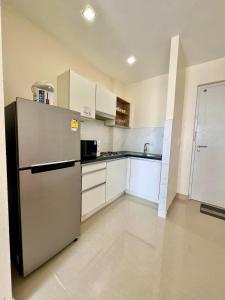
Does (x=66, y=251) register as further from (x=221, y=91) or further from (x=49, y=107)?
(x=221, y=91)

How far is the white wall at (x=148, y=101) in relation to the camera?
2.93 m

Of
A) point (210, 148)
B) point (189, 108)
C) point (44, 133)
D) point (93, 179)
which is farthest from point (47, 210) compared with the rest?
point (189, 108)

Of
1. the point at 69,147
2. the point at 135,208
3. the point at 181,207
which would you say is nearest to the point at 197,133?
the point at 181,207

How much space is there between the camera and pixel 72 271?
124cm

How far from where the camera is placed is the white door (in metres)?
2.44

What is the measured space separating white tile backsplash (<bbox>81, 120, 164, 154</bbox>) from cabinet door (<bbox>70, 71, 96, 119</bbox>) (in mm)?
424

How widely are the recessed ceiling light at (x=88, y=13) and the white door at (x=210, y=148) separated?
217 cm

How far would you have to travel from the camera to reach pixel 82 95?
2.02 metres

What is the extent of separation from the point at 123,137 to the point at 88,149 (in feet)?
5.32

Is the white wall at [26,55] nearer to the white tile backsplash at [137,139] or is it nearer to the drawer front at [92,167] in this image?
the drawer front at [92,167]

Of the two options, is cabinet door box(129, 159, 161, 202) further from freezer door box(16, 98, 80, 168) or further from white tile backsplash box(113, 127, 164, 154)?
freezer door box(16, 98, 80, 168)

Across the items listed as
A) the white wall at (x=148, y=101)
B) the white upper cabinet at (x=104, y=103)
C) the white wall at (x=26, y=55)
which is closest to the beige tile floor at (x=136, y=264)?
the white upper cabinet at (x=104, y=103)

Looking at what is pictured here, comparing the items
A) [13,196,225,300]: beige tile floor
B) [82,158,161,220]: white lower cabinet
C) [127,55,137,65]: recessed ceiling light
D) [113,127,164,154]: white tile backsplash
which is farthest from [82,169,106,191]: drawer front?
[127,55,137,65]: recessed ceiling light

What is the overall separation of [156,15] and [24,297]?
287 centimetres
